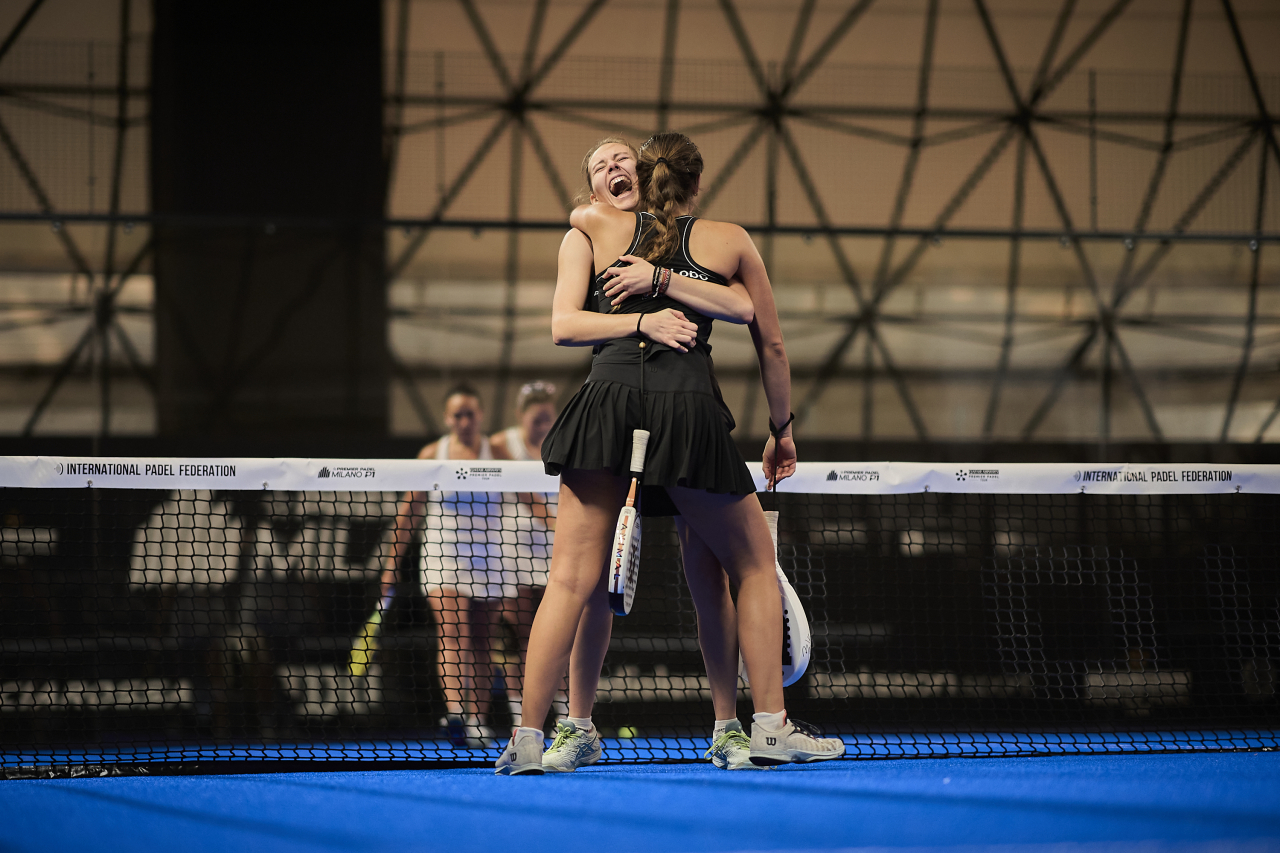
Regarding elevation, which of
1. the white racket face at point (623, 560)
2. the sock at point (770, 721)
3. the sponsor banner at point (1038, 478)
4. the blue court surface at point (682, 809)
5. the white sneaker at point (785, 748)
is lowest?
the blue court surface at point (682, 809)

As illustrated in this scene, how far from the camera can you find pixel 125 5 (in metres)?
10.3

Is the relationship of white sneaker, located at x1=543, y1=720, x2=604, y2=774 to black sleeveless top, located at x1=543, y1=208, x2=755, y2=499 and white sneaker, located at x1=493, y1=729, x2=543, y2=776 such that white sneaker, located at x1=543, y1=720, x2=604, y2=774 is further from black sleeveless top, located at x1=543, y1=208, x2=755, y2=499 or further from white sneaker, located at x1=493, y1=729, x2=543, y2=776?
black sleeveless top, located at x1=543, y1=208, x2=755, y2=499

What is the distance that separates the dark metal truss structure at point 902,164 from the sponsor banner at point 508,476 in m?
6.98

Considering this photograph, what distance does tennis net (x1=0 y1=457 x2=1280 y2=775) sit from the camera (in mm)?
3514

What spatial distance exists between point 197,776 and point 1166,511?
24.9 ft

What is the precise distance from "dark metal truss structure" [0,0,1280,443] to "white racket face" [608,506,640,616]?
26.0 ft

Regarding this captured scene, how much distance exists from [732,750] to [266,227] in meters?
8.54

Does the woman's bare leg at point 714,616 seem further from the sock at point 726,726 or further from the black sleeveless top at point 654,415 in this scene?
the black sleeveless top at point 654,415

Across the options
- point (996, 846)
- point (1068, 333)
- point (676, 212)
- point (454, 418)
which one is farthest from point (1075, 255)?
point (996, 846)

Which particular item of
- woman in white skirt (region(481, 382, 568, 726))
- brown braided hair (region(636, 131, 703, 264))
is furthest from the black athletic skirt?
woman in white skirt (region(481, 382, 568, 726))

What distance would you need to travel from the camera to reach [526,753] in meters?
2.76

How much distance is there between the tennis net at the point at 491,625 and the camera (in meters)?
3.51

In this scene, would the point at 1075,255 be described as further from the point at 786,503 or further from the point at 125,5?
the point at 125,5

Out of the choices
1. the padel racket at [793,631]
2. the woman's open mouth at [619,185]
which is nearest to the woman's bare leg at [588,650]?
the padel racket at [793,631]
